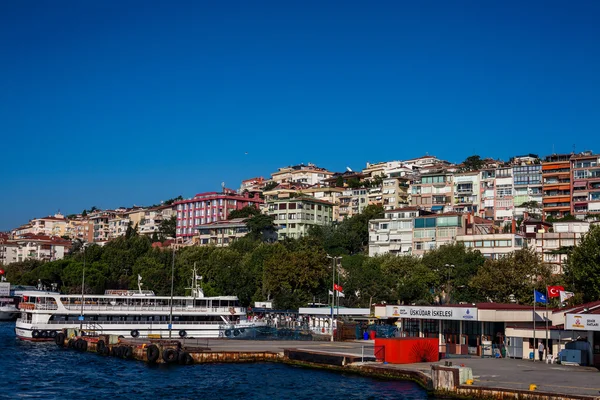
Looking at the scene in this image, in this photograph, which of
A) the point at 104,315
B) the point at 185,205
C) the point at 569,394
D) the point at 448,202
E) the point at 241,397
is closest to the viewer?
the point at 569,394

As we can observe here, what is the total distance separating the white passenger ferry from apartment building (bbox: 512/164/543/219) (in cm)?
6067

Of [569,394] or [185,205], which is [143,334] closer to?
[569,394]

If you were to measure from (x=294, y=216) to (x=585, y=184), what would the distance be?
159 ft

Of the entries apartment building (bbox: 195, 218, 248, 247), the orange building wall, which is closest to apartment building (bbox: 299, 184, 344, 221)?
apartment building (bbox: 195, 218, 248, 247)

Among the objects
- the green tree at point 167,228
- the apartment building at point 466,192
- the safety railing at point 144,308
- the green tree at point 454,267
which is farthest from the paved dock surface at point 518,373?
the green tree at point 167,228

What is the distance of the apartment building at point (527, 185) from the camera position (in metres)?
113

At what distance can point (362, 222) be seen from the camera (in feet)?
393

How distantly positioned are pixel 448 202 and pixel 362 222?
14225mm

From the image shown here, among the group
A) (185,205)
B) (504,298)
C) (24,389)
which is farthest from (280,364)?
(185,205)

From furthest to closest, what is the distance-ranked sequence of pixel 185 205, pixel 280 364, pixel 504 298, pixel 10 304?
pixel 185 205, pixel 10 304, pixel 504 298, pixel 280 364

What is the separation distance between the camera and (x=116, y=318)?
216ft

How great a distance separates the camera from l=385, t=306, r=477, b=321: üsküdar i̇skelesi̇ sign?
4469 centimetres

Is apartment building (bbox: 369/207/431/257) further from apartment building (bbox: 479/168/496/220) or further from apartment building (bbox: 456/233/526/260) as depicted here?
apartment building (bbox: 479/168/496/220)

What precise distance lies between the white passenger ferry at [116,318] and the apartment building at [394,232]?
40068mm
